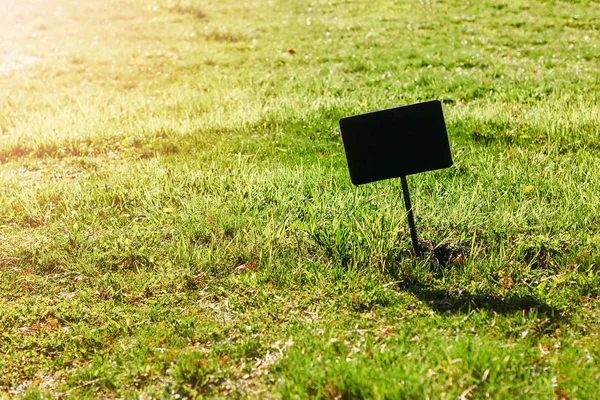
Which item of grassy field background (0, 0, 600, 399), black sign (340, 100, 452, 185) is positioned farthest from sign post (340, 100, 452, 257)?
Result: grassy field background (0, 0, 600, 399)

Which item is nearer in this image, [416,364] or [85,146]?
[416,364]

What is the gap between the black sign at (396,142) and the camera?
469 cm

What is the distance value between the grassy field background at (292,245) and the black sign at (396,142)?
684mm

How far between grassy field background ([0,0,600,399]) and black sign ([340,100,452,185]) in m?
0.68

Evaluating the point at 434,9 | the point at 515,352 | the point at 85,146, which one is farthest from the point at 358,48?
the point at 515,352

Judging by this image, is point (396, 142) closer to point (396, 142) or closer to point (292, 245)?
point (396, 142)

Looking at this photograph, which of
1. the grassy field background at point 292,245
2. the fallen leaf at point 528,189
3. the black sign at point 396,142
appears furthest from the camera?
the fallen leaf at point 528,189

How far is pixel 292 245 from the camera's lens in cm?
541

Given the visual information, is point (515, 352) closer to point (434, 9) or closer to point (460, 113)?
point (460, 113)

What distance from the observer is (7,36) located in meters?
17.9

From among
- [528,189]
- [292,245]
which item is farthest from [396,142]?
[528,189]

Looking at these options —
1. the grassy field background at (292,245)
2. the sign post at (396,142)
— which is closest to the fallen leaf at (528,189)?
the grassy field background at (292,245)

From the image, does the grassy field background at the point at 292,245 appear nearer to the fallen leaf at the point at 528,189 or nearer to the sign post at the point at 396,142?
the fallen leaf at the point at 528,189

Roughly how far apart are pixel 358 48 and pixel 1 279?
Answer: 1125 cm
